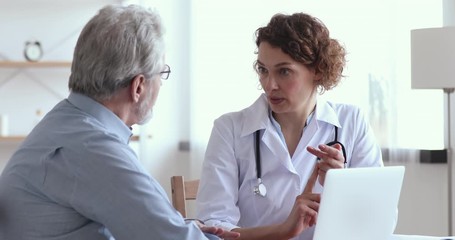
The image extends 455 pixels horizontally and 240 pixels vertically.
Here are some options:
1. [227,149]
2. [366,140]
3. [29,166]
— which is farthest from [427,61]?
[29,166]

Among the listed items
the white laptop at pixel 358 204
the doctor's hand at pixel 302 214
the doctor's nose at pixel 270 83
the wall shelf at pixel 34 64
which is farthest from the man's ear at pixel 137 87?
the wall shelf at pixel 34 64

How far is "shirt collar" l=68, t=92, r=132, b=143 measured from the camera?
63.8 inches

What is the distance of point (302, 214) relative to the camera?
204 centimetres

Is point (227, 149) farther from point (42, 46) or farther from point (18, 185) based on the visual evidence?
point (42, 46)

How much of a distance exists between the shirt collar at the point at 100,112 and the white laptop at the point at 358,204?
17.5 inches

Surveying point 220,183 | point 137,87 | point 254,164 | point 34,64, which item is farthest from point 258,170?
point 34,64

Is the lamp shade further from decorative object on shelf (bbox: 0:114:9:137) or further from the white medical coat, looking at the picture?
decorative object on shelf (bbox: 0:114:9:137)

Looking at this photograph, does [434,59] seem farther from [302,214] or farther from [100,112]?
[100,112]

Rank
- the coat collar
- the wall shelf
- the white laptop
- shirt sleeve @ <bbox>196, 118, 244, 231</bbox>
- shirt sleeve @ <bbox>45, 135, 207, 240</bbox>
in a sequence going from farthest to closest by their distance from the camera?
the wall shelf, the coat collar, shirt sleeve @ <bbox>196, 118, 244, 231</bbox>, the white laptop, shirt sleeve @ <bbox>45, 135, 207, 240</bbox>

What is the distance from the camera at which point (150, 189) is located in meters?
1.51

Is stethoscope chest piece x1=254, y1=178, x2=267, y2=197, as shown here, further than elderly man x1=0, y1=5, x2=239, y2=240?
Yes

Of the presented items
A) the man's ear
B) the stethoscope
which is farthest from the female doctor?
the man's ear

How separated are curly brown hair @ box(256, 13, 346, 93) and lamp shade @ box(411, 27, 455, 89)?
3.73ft

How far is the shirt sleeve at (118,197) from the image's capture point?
1.49 m
